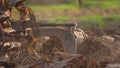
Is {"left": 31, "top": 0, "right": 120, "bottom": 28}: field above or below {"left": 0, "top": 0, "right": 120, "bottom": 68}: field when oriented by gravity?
below

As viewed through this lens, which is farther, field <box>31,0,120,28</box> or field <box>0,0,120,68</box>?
field <box>31,0,120,28</box>

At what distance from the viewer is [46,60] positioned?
13.1 meters

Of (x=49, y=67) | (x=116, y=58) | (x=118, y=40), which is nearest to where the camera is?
(x=49, y=67)

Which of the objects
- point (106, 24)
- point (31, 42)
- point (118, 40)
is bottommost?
point (106, 24)

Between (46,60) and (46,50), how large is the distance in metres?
2.28

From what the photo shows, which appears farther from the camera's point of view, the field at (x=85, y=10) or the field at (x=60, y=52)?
the field at (x=85, y=10)

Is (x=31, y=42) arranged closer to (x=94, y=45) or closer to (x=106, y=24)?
(x=94, y=45)

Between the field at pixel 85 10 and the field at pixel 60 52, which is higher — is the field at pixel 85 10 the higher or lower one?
the lower one

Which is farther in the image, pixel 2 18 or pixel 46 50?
pixel 46 50

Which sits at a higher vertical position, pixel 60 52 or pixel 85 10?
pixel 60 52

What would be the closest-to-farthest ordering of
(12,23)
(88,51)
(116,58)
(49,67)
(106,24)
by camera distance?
(49,67) < (12,23) < (116,58) < (88,51) < (106,24)

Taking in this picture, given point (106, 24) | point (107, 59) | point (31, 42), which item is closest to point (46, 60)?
point (31, 42)

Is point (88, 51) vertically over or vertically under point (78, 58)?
under

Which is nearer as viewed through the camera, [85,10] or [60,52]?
[60,52]
